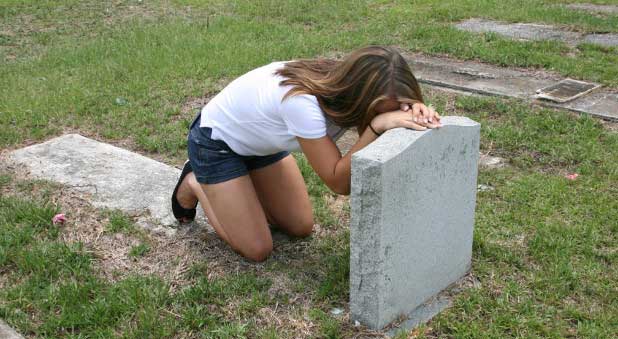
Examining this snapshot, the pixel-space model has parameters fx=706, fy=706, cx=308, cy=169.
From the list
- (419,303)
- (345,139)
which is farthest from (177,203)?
(345,139)

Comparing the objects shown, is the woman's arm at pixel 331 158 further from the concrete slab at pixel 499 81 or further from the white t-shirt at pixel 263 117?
the concrete slab at pixel 499 81

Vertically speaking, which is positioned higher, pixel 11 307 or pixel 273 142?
pixel 273 142

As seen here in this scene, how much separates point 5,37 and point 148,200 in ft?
19.4

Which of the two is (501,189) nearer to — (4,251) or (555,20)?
(4,251)

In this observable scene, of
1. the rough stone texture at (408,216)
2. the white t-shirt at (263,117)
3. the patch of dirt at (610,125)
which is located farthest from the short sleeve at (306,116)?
the patch of dirt at (610,125)

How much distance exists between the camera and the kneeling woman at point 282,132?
2.96 meters

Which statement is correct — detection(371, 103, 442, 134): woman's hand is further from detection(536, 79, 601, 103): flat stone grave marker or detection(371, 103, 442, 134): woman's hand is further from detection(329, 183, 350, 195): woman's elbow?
detection(536, 79, 601, 103): flat stone grave marker

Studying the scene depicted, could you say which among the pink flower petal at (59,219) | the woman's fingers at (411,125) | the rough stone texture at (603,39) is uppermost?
the woman's fingers at (411,125)

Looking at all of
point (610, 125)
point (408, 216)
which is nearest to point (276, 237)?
point (408, 216)

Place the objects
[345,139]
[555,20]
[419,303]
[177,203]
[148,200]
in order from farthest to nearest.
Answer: [555,20] → [345,139] → [148,200] → [177,203] → [419,303]

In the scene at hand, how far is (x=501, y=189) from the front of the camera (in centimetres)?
435

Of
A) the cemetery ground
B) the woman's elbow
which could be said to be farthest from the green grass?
the woman's elbow

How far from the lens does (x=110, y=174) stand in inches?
185

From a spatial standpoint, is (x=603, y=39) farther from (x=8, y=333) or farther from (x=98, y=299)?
(x=8, y=333)
